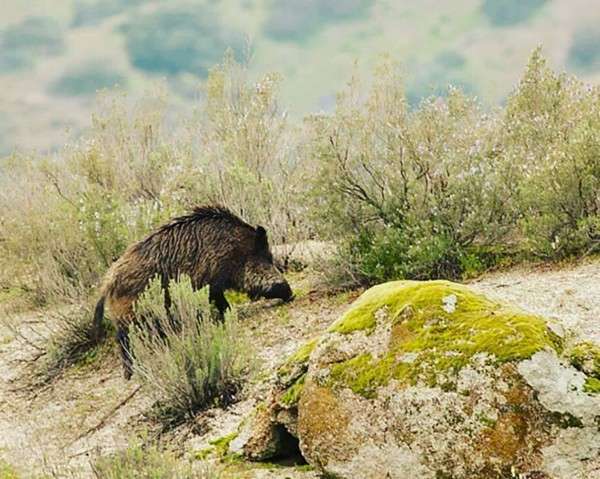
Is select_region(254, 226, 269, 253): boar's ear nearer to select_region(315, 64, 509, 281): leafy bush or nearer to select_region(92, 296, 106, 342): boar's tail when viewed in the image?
select_region(315, 64, 509, 281): leafy bush

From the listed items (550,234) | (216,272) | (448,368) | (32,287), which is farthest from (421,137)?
(32,287)

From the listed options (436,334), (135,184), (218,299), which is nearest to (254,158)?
(135,184)

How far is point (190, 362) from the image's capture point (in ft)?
21.9

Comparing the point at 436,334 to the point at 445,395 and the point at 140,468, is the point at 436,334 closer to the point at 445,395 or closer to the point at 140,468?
the point at 445,395

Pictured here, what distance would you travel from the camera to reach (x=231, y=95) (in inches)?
647

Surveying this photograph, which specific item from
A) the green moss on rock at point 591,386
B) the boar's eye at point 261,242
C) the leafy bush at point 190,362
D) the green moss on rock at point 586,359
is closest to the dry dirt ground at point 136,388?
the leafy bush at point 190,362

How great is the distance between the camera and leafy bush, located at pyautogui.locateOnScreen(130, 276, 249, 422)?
6574 millimetres

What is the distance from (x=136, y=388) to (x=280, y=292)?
2.44 m

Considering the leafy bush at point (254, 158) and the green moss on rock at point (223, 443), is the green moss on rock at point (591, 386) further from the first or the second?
the leafy bush at point (254, 158)

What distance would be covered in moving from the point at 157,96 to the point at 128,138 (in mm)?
1503

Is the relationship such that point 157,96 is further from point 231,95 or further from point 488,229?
point 488,229

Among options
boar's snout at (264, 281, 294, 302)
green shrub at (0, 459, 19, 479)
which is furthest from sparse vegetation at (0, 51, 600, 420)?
green shrub at (0, 459, 19, 479)

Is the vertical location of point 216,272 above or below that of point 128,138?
below

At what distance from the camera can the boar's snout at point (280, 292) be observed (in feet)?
31.4
